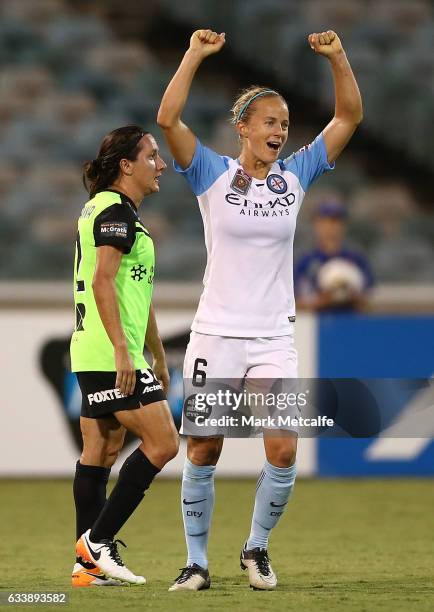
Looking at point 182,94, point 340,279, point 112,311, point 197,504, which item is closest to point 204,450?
point 197,504

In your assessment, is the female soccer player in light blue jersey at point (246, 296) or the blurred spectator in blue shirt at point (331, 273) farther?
the blurred spectator in blue shirt at point (331, 273)

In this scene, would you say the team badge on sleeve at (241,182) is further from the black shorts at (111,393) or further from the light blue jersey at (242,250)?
the black shorts at (111,393)

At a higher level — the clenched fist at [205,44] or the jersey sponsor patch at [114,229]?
the clenched fist at [205,44]

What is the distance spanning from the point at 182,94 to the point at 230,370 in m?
1.01

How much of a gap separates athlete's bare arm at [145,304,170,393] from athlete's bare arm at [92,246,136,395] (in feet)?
1.38

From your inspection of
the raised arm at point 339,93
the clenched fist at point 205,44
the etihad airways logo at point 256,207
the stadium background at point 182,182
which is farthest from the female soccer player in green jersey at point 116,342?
the stadium background at point 182,182

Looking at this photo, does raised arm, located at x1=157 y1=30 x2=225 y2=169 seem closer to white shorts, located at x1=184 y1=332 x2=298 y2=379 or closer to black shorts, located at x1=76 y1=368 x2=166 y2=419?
white shorts, located at x1=184 y1=332 x2=298 y2=379

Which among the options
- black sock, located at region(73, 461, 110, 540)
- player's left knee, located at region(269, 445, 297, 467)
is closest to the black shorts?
black sock, located at region(73, 461, 110, 540)

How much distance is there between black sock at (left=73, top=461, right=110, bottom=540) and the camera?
4.97 metres

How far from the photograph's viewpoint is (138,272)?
15.8 feet

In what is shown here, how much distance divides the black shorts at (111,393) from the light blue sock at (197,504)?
31 cm

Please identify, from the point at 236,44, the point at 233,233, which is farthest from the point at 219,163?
the point at 236,44

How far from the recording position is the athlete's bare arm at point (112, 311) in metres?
4.62

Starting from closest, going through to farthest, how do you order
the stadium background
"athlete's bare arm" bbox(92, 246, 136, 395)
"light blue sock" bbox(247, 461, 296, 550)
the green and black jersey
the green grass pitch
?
the green grass pitch, "athlete's bare arm" bbox(92, 246, 136, 395), the green and black jersey, "light blue sock" bbox(247, 461, 296, 550), the stadium background
